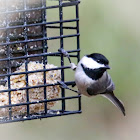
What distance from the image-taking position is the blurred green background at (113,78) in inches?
224

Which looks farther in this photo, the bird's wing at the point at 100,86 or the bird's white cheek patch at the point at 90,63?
the bird's wing at the point at 100,86

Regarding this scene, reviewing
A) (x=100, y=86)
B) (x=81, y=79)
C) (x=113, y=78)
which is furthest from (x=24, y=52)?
(x=113, y=78)

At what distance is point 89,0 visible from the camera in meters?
5.55

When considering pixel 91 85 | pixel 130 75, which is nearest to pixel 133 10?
pixel 130 75

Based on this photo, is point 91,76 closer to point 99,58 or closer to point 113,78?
point 99,58

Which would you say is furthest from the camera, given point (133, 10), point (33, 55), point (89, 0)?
point (133, 10)

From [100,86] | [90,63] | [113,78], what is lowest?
[113,78]

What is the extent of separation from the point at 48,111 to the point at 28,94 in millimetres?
252

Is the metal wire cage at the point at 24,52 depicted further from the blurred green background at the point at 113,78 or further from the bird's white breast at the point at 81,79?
the blurred green background at the point at 113,78

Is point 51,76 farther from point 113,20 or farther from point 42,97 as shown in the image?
point 113,20

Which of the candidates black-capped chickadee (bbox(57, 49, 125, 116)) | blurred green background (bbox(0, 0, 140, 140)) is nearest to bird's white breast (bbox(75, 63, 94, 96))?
black-capped chickadee (bbox(57, 49, 125, 116))

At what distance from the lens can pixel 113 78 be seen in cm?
586

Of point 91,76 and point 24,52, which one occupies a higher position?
point 24,52

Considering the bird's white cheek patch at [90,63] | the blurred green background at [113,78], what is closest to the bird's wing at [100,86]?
the bird's white cheek patch at [90,63]
